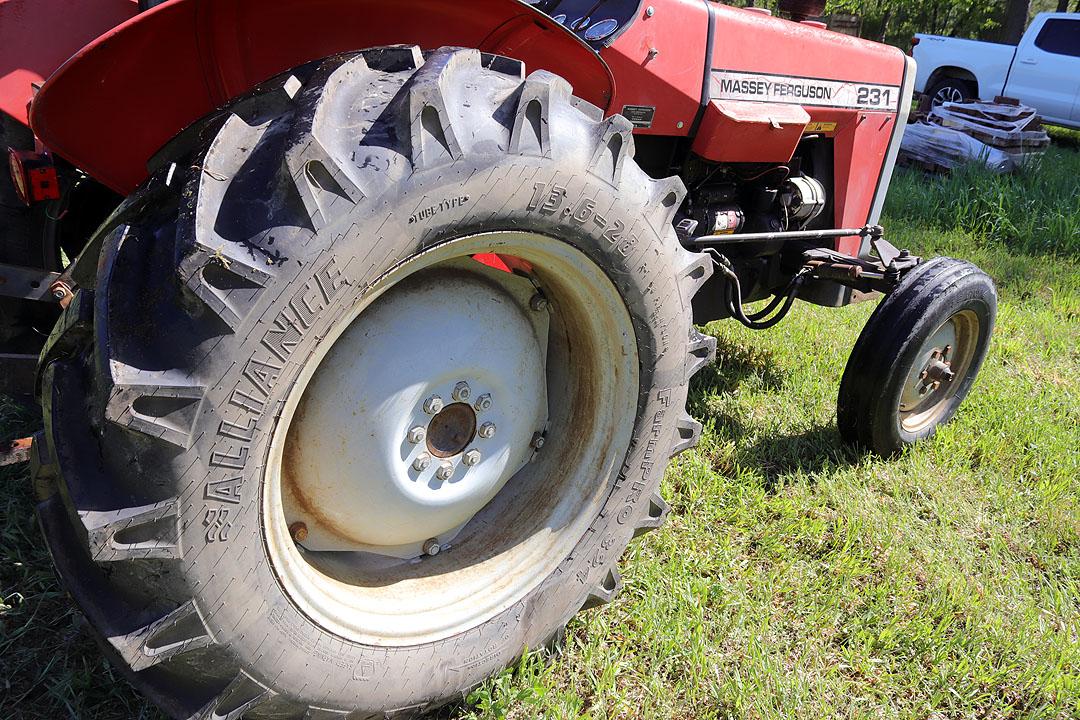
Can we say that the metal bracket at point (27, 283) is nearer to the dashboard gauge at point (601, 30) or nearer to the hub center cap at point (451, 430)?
the hub center cap at point (451, 430)

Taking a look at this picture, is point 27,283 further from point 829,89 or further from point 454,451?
point 829,89

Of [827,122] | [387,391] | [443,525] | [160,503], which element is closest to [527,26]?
[387,391]

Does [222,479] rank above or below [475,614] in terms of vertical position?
above

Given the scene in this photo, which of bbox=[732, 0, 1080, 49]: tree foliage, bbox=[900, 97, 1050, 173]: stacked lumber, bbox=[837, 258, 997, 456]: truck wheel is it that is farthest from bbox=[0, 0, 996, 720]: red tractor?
bbox=[732, 0, 1080, 49]: tree foliage

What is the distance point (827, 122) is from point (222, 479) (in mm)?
2426

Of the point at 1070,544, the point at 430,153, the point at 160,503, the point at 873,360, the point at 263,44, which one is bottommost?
the point at 1070,544

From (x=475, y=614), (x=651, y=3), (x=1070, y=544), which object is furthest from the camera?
(x=1070, y=544)

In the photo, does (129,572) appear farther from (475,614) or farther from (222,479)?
(475,614)

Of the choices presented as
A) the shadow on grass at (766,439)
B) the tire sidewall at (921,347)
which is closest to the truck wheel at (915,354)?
the tire sidewall at (921,347)

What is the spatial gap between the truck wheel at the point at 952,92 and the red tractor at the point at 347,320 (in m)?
10.5

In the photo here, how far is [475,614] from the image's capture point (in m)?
1.78

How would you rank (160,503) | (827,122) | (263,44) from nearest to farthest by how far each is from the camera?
(160,503) < (263,44) < (827,122)

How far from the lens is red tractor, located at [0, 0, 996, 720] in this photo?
4.21 ft

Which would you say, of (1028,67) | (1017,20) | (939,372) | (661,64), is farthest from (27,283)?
(1017,20)
